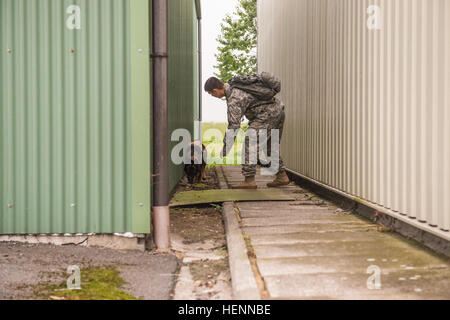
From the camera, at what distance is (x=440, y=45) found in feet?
11.0

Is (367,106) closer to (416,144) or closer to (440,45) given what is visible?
(416,144)

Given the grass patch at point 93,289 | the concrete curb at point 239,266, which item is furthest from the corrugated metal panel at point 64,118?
the concrete curb at point 239,266

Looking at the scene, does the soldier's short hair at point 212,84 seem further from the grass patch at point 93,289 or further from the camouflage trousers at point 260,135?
the grass patch at point 93,289

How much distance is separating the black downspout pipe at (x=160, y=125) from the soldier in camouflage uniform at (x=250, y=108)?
283cm

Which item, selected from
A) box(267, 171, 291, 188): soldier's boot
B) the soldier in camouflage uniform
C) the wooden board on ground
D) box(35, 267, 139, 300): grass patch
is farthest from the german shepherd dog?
box(35, 267, 139, 300): grass patch

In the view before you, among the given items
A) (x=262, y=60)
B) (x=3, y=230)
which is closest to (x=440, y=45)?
(x=3, y=230)

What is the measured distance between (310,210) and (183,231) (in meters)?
1.48

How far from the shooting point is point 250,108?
740cm

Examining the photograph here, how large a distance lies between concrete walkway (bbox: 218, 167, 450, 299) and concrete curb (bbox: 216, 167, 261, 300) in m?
0.06

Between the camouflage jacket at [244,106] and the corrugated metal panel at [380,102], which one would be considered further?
the camouflage jacket at [244,106]

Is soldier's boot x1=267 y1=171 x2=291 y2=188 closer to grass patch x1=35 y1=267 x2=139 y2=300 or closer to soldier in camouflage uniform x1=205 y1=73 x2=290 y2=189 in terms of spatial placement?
soldier in camouflage uniform x1=205 y1=73 x2=290 y2=189

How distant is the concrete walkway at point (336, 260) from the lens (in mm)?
2713

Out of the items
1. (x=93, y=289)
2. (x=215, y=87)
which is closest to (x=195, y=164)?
(x=215, y=87)

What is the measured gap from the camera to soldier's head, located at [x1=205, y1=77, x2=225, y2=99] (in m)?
6.89
